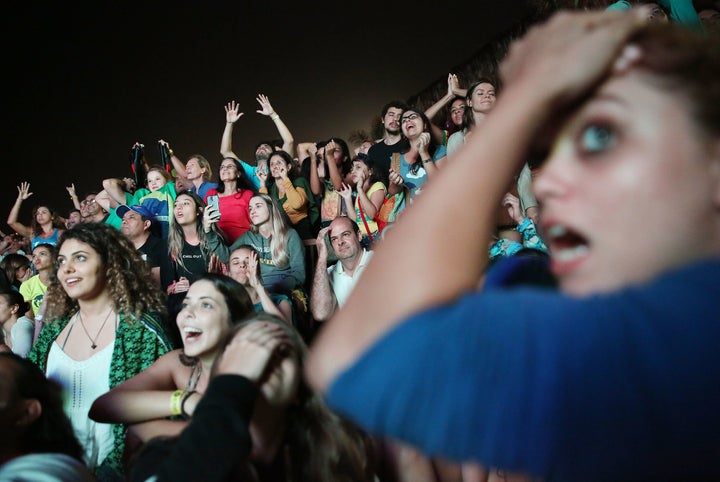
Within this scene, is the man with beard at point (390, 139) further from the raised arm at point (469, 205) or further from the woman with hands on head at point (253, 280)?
the raised arm at point (469, 205)

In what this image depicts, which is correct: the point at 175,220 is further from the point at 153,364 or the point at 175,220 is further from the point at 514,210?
the point at 514,210

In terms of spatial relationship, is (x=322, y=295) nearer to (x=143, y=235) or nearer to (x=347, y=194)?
(x=347, y=194)

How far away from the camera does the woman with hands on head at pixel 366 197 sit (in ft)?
15.8

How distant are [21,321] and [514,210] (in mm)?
4183

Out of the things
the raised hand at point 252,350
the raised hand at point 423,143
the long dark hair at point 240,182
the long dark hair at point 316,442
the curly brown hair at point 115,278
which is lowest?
the long dark hair at point 316,442

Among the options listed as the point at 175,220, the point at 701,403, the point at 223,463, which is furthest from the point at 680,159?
the point at 175,220

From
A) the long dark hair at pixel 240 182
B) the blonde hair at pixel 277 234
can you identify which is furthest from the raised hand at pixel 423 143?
the long dark hair at pixel 240 182

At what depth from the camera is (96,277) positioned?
114 inches

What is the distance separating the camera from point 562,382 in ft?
1.47

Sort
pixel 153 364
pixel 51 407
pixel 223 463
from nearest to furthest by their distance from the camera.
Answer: pixel 223 463 < pixel 51 407 < pixel 153 364

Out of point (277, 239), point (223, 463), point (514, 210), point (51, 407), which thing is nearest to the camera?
point (223, 463)

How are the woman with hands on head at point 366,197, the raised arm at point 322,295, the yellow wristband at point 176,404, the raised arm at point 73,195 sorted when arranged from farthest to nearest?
the raised arm at point 73,195 < the woman with hands on head at point 366,197 < the raised arm at point 322,295 < the yellow wristband at point 176,404

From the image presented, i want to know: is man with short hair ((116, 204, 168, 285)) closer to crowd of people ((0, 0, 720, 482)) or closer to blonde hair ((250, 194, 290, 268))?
blonde hair ((250, 194, 290, 268))

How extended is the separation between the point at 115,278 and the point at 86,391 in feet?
2.13
